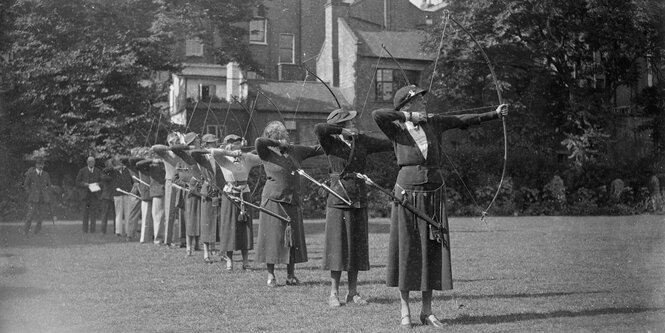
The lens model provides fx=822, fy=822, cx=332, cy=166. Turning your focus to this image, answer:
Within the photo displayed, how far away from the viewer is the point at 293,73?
171 ft

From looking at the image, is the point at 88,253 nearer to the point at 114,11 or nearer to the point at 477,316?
the point at 114,11

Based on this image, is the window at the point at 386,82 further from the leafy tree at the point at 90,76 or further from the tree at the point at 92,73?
the tree at the point at 92,73

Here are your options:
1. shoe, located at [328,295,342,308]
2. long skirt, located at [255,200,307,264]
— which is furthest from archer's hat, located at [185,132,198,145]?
shoe, located at [328,295,342,308]

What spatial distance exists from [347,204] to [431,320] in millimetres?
2359

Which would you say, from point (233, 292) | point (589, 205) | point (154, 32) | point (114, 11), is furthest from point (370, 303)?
point (589, 205)

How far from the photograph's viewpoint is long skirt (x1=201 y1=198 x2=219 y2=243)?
50.2ft

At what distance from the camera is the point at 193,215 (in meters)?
16.3

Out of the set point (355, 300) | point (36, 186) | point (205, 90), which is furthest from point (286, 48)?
point (355, 300)

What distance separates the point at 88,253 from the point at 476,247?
28.5 feet

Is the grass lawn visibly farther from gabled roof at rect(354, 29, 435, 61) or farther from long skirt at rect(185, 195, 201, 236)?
gabled roof at rect(354, 29, 435, 61)

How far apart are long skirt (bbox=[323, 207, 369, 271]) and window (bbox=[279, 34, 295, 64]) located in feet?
142

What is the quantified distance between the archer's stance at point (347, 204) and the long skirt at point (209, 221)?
5.20 m

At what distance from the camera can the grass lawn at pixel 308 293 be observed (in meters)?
8.70

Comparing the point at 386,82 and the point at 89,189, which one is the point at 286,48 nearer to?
the point at 386,82
